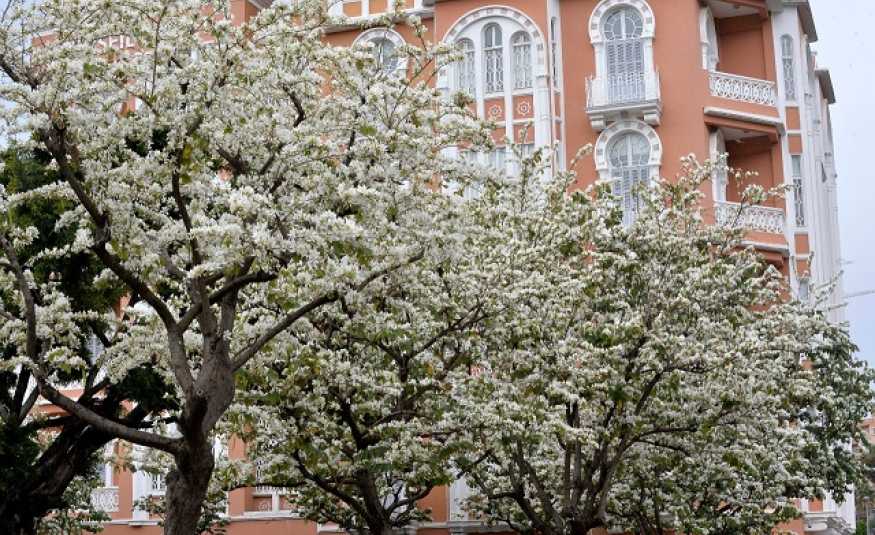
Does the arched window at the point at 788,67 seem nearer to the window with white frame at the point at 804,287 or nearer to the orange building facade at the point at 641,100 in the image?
the orange building facade at the point at 641,100

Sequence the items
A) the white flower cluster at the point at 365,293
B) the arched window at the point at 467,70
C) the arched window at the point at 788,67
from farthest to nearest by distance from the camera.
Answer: the arched window at the point at 788,67 < the arched window at the point at 467,70 < the white flower cluster at the point at 365,293

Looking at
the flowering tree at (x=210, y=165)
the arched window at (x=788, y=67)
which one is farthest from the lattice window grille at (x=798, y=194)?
the flowering tree at (x=210, y=165)

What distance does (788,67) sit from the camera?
35312 millimetres

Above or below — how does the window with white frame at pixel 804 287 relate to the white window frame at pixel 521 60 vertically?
below

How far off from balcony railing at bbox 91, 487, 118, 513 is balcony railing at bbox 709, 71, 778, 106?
59.4ft

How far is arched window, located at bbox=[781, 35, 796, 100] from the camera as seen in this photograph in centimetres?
3509

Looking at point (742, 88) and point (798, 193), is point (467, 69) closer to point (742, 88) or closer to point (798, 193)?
point (742, 88)

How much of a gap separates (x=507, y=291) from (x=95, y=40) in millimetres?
6482

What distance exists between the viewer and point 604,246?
22.1 metres

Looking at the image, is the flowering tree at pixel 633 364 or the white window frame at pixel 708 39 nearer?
the flowering tree at pixel 633 364

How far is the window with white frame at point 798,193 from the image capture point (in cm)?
3441

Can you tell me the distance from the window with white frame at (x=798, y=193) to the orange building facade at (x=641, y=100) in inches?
1.4

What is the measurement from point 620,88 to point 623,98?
0.95ft

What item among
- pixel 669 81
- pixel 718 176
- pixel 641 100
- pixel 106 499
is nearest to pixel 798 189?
pixel 718 176
